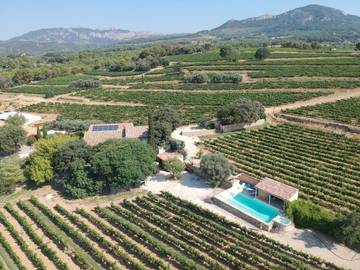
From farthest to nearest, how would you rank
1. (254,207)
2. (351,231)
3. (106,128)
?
(106,128) → (254,207) → (351,231)

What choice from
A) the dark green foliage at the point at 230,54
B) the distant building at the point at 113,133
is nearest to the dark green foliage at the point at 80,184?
the distant building at the point at 113,133

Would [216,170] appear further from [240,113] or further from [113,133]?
[240,113]

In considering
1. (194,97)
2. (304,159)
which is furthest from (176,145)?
(194,97)

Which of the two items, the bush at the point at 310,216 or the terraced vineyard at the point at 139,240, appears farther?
the bush at the point at 310,216

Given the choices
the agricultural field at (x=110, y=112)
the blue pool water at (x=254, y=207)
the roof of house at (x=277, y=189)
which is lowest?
the agricultural field at (x=110, y=112)

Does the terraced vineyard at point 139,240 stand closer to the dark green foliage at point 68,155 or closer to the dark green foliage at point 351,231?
the dark green foliage at point 351,231

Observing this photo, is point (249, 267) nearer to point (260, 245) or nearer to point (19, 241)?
point (260, 245)
